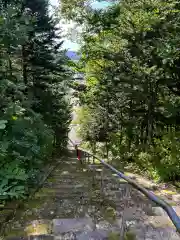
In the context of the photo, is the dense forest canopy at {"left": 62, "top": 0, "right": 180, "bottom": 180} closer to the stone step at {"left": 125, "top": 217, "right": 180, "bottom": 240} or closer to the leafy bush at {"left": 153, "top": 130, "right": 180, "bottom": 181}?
the leafy bush at {"left": 153, "top": 130, "right": 180, "bottom": 181}

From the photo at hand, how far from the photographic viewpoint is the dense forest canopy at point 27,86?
444 centimetres

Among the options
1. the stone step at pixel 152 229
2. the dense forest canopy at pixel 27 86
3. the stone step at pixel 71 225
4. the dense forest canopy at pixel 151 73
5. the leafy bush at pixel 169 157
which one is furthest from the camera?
the dense forest canopy at pixel 151 73

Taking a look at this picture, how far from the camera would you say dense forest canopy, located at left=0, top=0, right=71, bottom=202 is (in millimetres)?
4438

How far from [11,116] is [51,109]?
7.68 meters

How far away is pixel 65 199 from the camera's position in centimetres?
440

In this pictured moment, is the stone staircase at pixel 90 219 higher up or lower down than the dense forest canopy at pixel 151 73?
lower down

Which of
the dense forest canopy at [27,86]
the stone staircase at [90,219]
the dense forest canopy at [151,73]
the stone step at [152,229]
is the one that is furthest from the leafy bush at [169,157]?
the stone step at [152,229]

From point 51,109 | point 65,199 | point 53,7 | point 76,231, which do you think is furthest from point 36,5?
point 76,231

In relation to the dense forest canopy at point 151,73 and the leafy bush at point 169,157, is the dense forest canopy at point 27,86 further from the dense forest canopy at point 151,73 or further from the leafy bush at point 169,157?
the leafy bush at point 169,157

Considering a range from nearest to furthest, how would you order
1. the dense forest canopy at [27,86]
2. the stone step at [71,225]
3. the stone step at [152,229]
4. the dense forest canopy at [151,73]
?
the stone step at [152,229]
the stone step at [71,225]
the dense forest canopy at [27,86]
the dense forest canopy at [151,73]

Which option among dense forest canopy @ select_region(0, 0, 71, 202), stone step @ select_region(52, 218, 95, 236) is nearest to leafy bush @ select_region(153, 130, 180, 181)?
dense forest canopy @ select_region(0, 0, 71, 202)

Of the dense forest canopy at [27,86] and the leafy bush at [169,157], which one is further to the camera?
the leafy bush at [169,157]

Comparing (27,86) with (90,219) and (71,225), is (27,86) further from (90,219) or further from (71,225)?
(71,225)

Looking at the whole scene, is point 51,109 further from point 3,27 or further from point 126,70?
point 3,27
